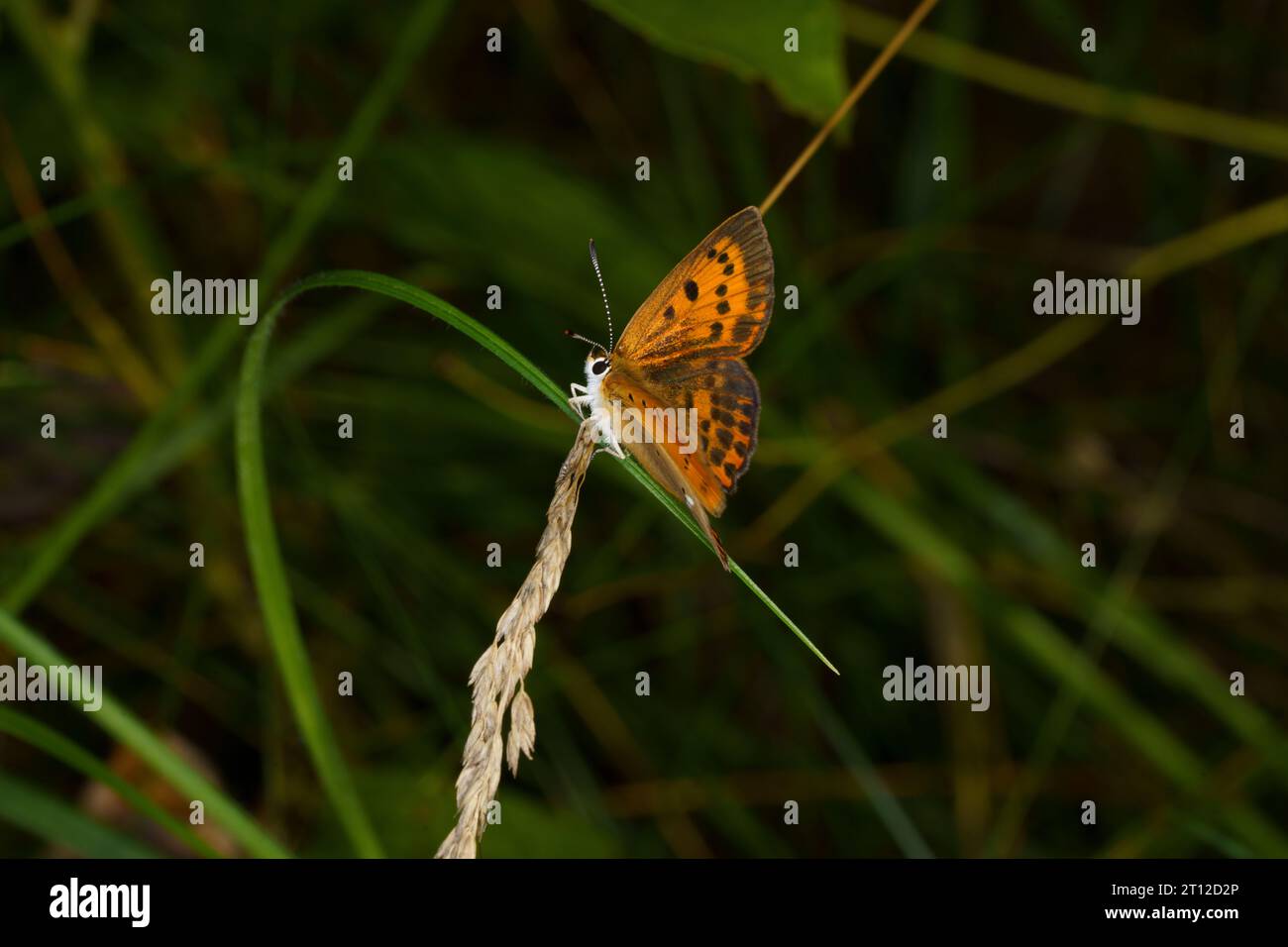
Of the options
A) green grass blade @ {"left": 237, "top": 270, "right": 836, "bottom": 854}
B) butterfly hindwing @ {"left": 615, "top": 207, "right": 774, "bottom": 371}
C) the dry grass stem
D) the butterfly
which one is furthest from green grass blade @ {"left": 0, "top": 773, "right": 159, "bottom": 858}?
butterfly hindwing @ {"left": 615, "top": 207, "right": 774, "bottom": 371}

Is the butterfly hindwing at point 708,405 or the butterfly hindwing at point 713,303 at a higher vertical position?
the butterfly hindwing at point 713,303

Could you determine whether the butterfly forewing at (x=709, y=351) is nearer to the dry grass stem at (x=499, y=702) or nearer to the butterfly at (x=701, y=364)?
the butterfly at (x=701, y=364)

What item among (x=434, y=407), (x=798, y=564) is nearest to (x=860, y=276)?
(x=798, y=564)

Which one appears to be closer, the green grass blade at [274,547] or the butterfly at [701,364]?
the green grass blade at [274,547]

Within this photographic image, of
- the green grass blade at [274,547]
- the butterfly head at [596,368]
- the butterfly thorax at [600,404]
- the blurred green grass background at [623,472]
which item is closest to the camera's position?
the green grass blade at [274,547]

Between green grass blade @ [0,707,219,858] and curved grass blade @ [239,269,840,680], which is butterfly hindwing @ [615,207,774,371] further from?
green grass blade @ [0,707,219,858]

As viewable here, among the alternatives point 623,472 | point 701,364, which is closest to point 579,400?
point 701,364

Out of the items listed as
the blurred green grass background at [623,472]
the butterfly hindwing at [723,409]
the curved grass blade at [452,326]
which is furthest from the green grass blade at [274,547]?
the blurred green grass background at [623,472]
